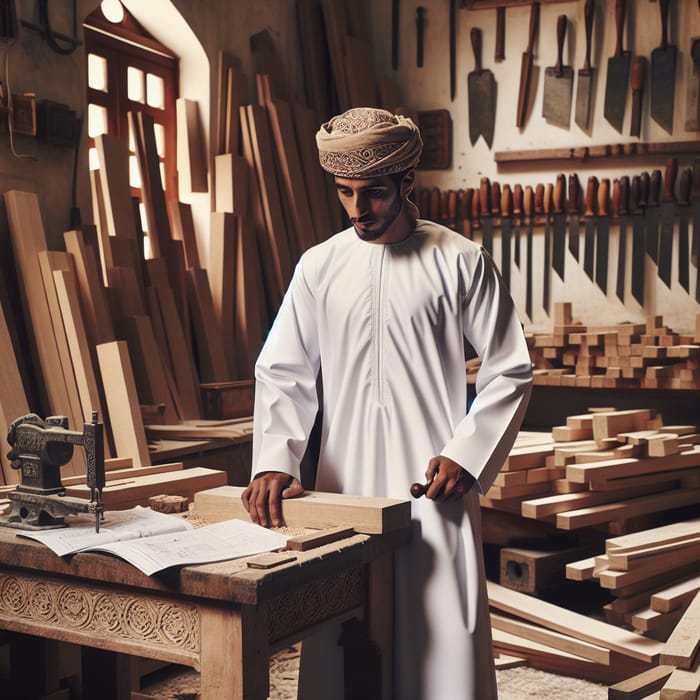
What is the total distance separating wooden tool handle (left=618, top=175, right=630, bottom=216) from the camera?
6.46m

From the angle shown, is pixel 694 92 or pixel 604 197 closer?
pixel 694 92

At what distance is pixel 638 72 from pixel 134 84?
3248 millimetres

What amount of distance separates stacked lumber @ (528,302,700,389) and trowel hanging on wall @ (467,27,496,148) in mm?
1569

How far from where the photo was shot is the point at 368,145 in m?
2.51

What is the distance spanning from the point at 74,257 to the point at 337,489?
2249mm

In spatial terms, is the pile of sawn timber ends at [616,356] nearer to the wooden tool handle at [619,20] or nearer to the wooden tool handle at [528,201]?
the wooden tool handle at [528,201]

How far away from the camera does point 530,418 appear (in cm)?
675

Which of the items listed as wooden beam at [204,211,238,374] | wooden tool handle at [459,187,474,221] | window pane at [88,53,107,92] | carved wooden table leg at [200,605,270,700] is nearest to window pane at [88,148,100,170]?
window pane at [88,53,107,92]

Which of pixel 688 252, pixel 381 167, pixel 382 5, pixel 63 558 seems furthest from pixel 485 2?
pixel 63 558

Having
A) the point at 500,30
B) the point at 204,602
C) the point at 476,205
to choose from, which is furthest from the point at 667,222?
the point at 204,602

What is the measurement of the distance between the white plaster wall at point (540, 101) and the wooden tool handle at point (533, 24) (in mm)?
39

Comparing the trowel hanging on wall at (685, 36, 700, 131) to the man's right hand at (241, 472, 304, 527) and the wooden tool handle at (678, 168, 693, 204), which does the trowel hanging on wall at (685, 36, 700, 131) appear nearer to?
the wooden tool handle at (678, 168, 693, 204)

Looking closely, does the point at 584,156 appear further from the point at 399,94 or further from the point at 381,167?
the point at 381,167

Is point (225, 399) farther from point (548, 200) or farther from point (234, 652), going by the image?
point (234, 652)
